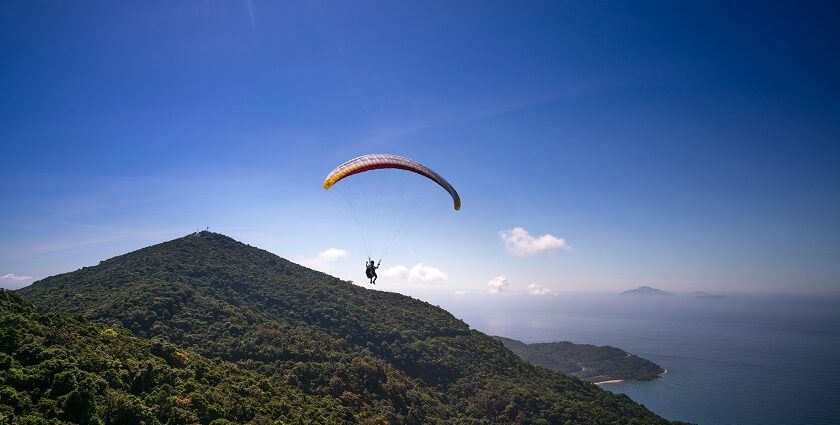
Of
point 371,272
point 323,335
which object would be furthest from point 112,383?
point 323,335

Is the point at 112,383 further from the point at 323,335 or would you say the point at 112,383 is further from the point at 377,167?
the point at 323,335

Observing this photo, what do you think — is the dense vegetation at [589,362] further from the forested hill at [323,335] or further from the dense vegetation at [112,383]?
the dense vegetation at [112,383]

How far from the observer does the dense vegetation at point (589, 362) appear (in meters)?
147

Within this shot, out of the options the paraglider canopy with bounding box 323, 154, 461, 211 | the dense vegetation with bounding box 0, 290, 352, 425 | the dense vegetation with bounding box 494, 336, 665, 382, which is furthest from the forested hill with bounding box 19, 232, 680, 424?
the dense vegetation with bounding box 494, 336, 665, 382

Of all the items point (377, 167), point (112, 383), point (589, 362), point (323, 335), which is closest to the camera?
point (112, 383)

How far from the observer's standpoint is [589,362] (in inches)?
6270

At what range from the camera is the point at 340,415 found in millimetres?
27875

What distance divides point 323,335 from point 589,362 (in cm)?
14258

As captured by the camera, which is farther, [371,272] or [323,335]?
[323,335]

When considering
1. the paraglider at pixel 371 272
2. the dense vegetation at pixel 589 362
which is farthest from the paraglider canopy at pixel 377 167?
the dense vegetation at pixel 589 362

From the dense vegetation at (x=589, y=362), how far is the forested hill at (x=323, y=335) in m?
98.7

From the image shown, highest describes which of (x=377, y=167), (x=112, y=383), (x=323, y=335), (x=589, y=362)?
(x=377, y=167)

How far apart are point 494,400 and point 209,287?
4279 centimetres

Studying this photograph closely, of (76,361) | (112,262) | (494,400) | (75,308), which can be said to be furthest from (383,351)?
(112,262)
